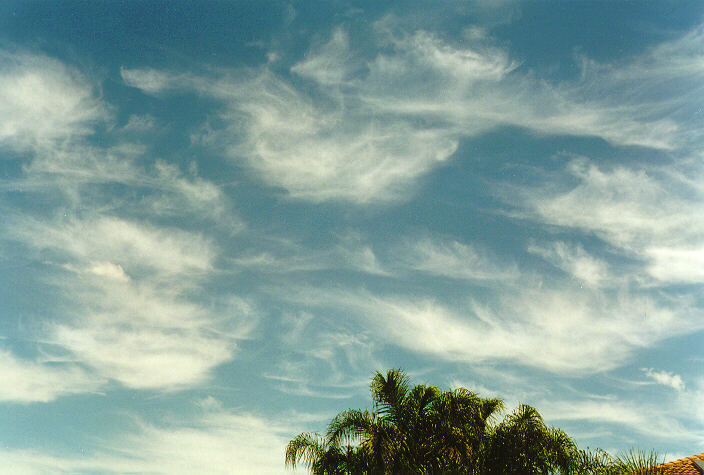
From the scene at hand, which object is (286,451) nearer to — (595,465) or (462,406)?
(462,406)

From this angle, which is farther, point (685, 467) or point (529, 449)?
point (685, 467)

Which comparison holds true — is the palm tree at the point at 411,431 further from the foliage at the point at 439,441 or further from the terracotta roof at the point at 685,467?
the terracotta roof at the point at 685,467

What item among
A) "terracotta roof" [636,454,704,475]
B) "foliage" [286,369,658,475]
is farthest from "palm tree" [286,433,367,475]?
"terracotta roof" [636,454,704,475]

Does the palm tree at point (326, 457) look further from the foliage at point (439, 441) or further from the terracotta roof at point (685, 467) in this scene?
the terracotta roof at point (685, 467)

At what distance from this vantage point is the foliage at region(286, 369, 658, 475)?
70.7ft

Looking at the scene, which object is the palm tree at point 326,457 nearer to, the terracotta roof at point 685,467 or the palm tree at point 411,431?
the palm tree at point 411,431

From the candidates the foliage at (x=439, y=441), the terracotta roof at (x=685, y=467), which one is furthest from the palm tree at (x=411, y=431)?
the terracotta roof at (x=685, y=467)

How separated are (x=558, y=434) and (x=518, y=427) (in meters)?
1.55

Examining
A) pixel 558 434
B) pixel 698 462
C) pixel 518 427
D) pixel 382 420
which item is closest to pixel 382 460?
pixel 382 420

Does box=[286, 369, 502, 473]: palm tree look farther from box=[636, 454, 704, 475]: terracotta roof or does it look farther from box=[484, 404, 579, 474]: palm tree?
box=[636, 454, 704, 475]: terracotta roof

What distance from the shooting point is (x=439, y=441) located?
22.3 metres

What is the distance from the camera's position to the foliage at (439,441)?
21.5 metres

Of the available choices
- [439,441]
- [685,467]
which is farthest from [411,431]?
[685,467]

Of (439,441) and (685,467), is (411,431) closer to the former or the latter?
(439,441)
